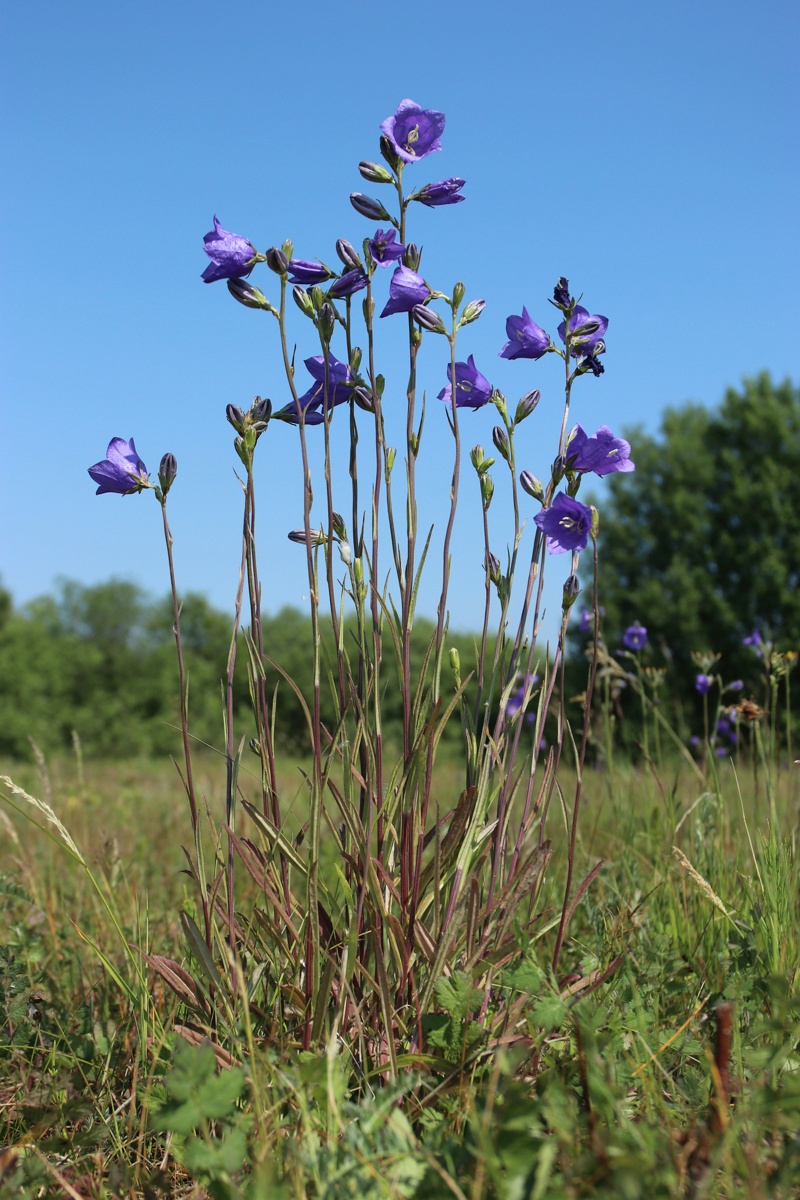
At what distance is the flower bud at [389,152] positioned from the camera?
1947 millimetres

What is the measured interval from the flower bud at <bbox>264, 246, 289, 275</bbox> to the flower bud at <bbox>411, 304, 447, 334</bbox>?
283 millimetres

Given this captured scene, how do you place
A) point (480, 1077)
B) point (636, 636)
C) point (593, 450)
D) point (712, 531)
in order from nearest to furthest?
point (480, 1077) < point (593, 450) < point (636, 636) < point (712, 531)

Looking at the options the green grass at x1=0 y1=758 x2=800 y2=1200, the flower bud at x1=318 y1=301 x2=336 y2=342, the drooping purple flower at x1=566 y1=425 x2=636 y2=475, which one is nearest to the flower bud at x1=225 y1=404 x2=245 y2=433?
the flower bud at x1=318 y1=301 x2=336 y2=342

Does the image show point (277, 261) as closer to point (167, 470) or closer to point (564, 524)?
point (167, 470)

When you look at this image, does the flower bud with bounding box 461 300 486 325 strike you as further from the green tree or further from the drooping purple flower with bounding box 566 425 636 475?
the green tree

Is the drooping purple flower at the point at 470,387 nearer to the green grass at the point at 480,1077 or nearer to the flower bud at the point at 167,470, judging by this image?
the flower bud at the point at 167,470

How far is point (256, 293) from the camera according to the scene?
1959mm

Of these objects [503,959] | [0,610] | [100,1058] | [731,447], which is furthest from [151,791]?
[731,447]

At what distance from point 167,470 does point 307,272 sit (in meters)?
0.53

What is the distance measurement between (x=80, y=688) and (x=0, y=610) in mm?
4310

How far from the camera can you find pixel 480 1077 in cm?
188

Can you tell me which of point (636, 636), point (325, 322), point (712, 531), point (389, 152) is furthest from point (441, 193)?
point (712, 531)

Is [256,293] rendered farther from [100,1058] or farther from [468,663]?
[468,663]

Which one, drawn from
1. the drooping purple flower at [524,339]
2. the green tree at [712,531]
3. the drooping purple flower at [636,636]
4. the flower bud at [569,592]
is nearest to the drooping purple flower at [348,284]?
the drooping purple flower at [524,339]
